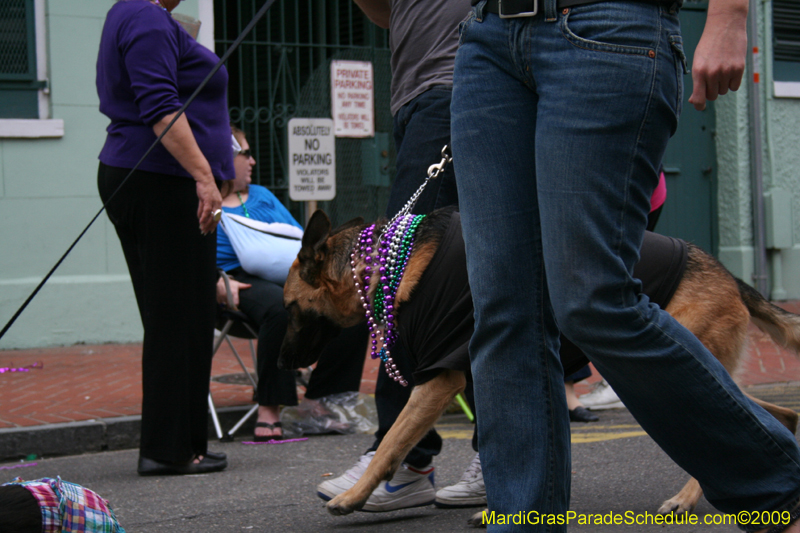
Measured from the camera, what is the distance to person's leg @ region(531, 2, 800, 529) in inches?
73.1

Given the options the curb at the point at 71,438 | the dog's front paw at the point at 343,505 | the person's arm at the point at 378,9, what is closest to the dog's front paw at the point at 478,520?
the dog's front paw at the point at 343,505

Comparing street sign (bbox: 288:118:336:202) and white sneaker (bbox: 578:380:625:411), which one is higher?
street sign (bbox: 288:118:336:202)

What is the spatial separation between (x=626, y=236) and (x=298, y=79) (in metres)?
7.41

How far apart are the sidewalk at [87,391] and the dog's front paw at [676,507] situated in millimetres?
508

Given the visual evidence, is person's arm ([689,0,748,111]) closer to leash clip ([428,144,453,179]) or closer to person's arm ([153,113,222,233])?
leash clip ([428,144,453,179])

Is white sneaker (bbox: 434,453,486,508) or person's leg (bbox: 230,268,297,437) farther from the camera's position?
person's leg (bbox: 230,268,297,437)

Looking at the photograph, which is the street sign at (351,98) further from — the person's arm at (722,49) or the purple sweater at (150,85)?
the person's arm at (722,49)

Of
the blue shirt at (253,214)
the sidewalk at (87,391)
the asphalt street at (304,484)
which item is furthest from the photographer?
the blue shirt at (253,214)

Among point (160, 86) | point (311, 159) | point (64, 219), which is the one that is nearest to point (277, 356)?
point (160, 86)

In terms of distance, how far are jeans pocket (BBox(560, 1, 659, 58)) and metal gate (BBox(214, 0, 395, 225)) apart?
7122 mm

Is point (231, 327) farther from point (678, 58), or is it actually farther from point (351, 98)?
point (678, 58)

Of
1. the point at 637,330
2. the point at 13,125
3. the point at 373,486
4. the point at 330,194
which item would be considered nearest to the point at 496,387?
the point at 637,330

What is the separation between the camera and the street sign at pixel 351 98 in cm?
707

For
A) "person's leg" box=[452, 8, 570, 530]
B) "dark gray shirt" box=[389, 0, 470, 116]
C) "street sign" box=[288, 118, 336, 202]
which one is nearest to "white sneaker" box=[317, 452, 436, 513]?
"person's leg" box=[452, 8, 570, 530]
